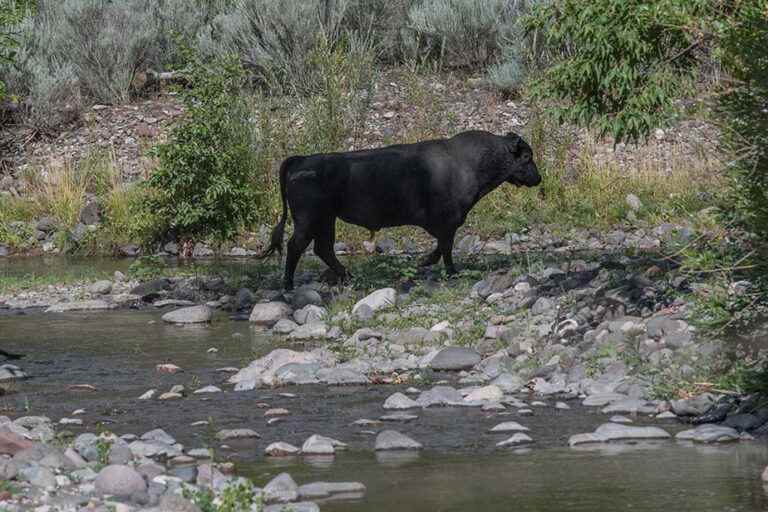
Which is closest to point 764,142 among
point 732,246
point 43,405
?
point 732,246

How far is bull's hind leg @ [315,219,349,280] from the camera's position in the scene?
46.8 feet

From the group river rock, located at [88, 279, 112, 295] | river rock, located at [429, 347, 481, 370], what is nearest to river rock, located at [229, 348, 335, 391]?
river rock, located at [429, 347, 481, 370]

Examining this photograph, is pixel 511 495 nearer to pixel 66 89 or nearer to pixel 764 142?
pixel 764 142

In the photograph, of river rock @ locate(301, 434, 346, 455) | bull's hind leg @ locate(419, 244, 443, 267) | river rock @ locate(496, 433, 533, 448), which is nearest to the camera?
river rock @ locate(301, 434, 346, 455)

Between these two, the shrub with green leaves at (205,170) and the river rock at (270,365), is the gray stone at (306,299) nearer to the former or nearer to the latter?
the river rock at (270,365)

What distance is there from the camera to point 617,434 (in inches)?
300

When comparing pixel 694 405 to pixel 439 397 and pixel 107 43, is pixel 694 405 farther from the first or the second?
pixel 107 43

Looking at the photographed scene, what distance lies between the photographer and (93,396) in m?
9.38

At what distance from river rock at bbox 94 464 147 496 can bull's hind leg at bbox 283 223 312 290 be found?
26.4 feet

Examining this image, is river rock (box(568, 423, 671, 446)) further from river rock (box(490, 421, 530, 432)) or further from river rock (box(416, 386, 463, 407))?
river rock (box(416, 386, 463, 407))

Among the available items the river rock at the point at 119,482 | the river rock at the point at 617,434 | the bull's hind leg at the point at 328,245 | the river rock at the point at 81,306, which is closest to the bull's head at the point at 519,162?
the bull's hind leg at the point at 328,245

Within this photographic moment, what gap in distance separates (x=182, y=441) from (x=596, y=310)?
3900 mm

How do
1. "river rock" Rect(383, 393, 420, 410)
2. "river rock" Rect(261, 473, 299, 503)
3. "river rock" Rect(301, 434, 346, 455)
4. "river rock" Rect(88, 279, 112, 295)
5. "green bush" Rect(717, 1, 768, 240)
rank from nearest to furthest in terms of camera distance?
"river rock" Rect(261, 473, 299, 503) < "green bush" Rect(717, 1, 768, 240) < "river rock" Rect(301, 434, 346, 455) < "river rock" Rect(383, 393, 420, 410) < "river rock" Rect(88, 279, 112, 295)

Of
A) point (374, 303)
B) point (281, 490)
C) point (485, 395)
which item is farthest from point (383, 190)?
point (281, 490)
